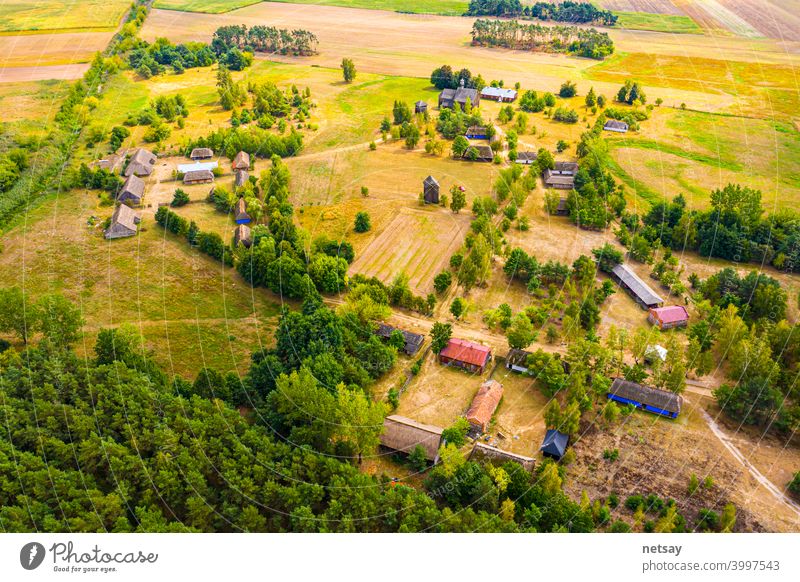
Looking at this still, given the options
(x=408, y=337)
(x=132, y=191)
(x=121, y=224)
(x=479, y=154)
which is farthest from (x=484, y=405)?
(x=132, y=191)

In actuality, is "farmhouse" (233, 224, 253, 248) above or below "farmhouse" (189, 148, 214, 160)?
below

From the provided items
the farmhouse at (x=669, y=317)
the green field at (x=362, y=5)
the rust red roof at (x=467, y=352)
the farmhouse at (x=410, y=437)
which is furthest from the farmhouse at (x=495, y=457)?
the green field at (x=362, y=5)

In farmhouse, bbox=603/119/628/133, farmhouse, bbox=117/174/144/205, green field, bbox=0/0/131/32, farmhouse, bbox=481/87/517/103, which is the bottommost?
farmhouse, bbox=117/174/144/205

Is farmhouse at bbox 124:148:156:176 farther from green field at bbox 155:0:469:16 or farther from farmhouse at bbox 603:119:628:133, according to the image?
green field at bbox 155:0:469:16

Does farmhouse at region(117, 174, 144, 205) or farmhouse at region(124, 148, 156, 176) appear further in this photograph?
farmhouse at region(124, 148, 156, 176)

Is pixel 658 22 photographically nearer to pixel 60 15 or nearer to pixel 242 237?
pixel 242 237

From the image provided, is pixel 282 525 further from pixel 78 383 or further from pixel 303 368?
pixel 78 383

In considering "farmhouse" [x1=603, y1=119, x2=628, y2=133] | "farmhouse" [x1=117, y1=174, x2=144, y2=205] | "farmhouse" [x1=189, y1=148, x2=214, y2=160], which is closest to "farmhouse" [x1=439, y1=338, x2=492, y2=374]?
"farmhouse" [x1=117, y1=174, x2=144, y2=205]
